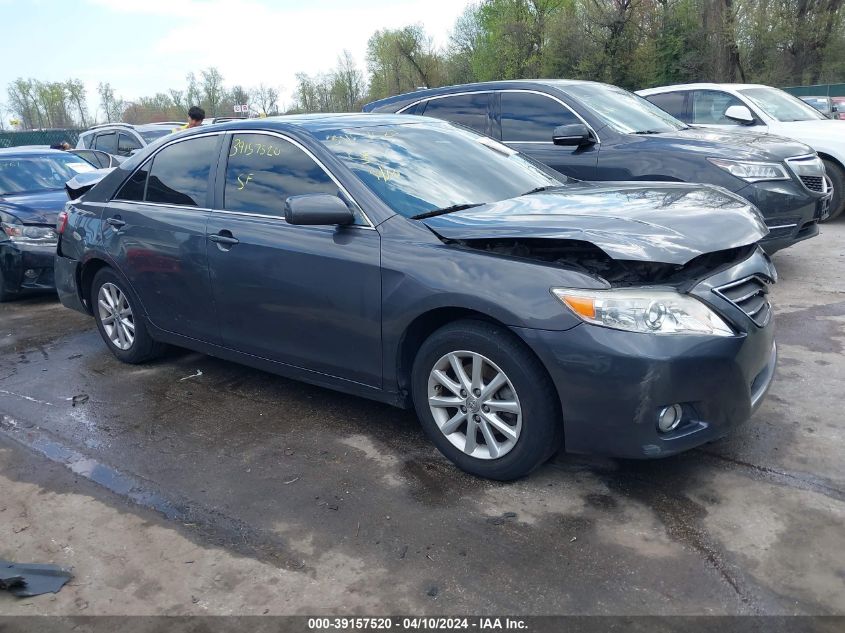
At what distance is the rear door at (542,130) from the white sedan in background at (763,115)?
3.06 metres

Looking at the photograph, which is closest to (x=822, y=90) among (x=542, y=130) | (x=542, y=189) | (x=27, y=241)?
(x=542, y=130)

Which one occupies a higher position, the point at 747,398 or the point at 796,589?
the point at 747,398

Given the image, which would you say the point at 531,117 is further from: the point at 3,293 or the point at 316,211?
the point at 3,293

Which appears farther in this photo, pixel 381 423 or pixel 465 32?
pixel 465 32

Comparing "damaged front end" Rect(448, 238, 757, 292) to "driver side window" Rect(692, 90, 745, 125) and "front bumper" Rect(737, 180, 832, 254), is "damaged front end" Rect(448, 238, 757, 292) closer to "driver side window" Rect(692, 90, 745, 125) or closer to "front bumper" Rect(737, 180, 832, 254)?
"front bumper" Rect(737, 180, 832, 254)

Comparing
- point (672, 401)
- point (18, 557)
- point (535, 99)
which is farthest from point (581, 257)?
point (535, 99)

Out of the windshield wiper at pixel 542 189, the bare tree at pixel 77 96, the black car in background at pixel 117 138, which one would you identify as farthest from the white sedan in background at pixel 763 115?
the bare tree at pixel 77 96

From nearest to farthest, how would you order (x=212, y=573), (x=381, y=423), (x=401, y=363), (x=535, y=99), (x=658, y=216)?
(x=212, y=573)
(x=658, y=216)
(x=401, y=363)
(x=381, y=423)
(x=535, y=99)

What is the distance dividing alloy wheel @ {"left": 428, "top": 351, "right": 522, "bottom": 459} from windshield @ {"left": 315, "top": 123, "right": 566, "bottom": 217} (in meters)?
0.84

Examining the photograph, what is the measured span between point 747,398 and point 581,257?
93 centimetres

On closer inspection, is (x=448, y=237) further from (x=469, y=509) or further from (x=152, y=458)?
(x=152, y=458)

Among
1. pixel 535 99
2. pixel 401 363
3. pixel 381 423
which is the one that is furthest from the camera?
pixel 535 99

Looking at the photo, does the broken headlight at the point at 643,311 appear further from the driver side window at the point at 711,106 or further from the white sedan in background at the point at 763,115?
the driver side window at the point at 711,106

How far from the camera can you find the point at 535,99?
7.11 metres
